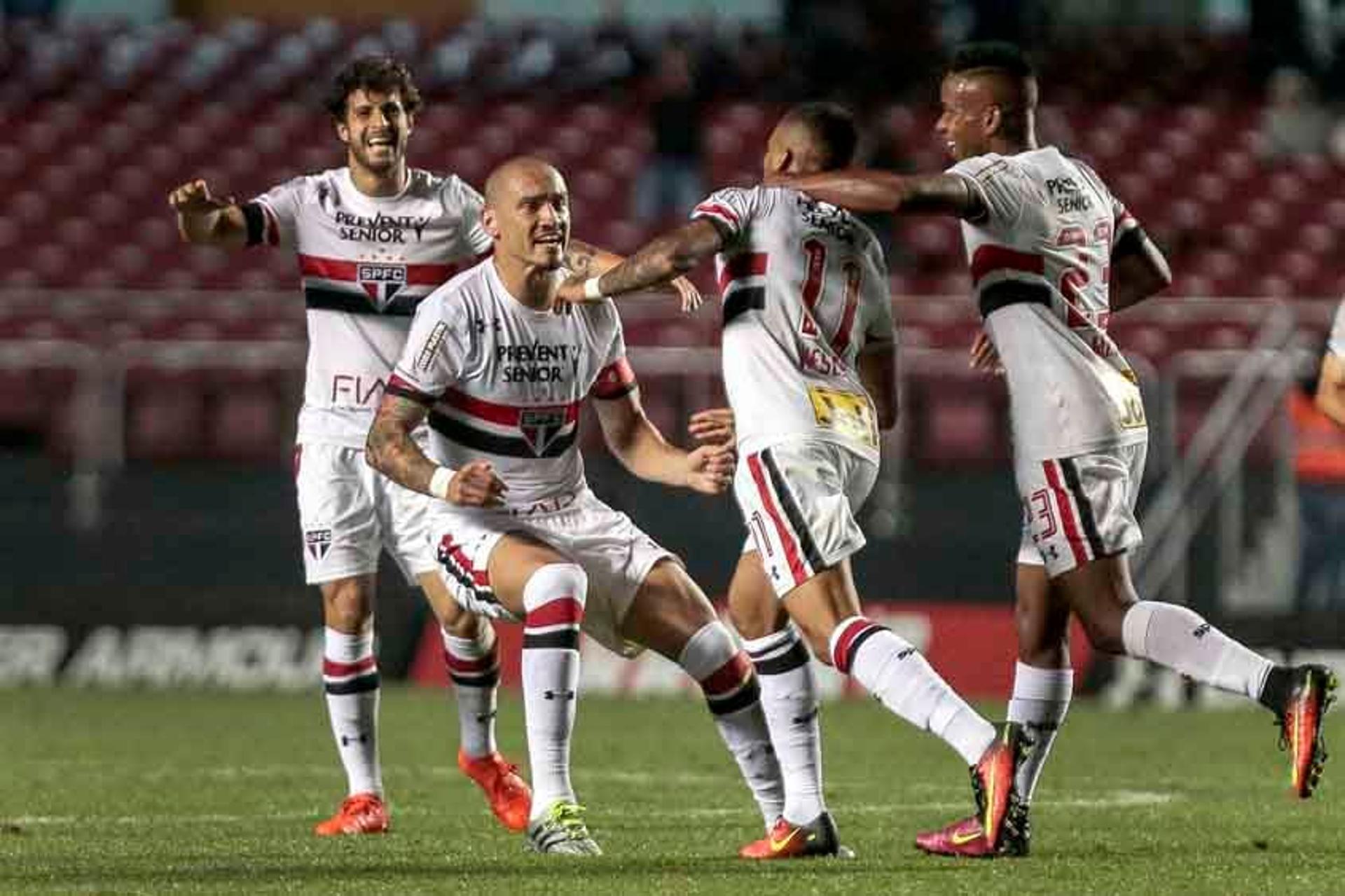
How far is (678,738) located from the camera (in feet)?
43.5

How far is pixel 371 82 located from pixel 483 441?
1585 mm

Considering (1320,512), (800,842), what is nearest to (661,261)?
(800,842)

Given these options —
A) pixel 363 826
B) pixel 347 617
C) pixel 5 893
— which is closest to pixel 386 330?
pixel 347 617

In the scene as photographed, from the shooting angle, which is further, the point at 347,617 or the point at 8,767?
the point at 8,767

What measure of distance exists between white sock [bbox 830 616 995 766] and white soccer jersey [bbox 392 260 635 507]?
3.97 ft

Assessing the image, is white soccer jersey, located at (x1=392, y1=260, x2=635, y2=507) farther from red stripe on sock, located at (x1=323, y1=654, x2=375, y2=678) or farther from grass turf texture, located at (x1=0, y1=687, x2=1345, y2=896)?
red stripe on sock, located at (x1=323, y1=654, x2=375, y2=678)

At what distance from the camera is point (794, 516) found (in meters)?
7.84

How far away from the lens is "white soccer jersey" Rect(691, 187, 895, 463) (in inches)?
313

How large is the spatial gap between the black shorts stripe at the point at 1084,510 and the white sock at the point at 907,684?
25.9 inches

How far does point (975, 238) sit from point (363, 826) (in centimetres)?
266

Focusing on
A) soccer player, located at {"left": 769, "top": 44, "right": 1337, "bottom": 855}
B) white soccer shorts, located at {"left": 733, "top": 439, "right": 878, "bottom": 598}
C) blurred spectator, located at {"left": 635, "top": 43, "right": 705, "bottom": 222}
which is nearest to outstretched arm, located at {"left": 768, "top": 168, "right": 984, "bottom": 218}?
soccer player, located at {"left": 769, "top": 44, "right": 1337, "bottom": 855}

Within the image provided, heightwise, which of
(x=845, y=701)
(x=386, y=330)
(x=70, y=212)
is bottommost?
(x=845, y=701)

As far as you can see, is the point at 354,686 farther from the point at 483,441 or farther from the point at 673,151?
the point at 673,151

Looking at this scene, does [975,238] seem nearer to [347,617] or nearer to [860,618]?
[860,618]
